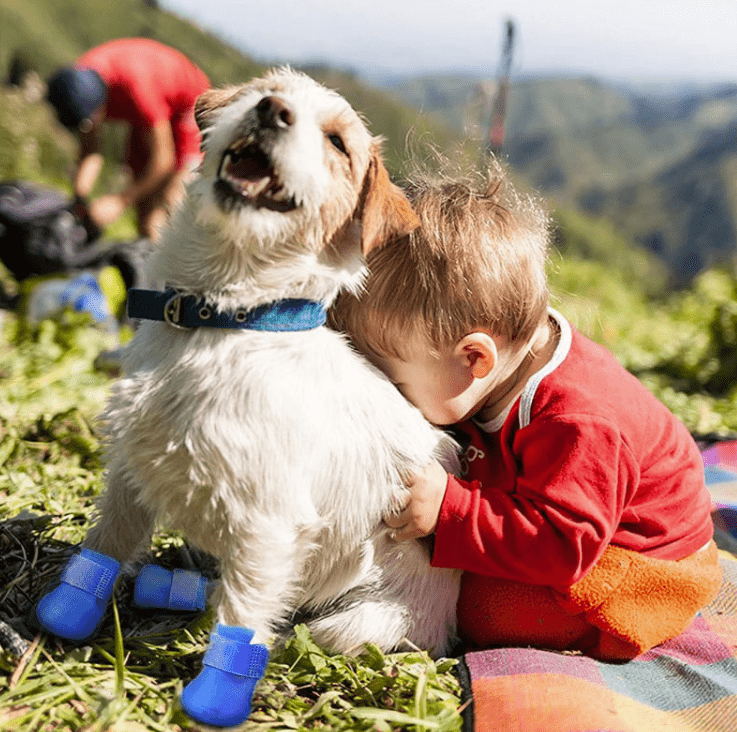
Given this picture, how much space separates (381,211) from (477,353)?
55 centimetres

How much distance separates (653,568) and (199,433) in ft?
4.82

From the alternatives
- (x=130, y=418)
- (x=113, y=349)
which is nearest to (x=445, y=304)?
(x=130, y=418)

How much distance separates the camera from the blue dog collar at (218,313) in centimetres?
208

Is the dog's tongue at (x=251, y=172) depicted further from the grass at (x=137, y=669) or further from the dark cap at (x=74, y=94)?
the dark cap at (x=74, y=94)

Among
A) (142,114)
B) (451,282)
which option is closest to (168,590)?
(451,282)

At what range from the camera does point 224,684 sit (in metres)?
2.00

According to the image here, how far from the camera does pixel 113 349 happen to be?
4754 millimetres

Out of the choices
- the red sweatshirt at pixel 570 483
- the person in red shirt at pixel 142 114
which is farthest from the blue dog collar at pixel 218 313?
the person in red shirt at pixel 142 114

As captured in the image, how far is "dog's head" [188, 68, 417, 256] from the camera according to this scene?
1918 millimetres

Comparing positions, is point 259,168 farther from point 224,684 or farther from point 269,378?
point 224,684

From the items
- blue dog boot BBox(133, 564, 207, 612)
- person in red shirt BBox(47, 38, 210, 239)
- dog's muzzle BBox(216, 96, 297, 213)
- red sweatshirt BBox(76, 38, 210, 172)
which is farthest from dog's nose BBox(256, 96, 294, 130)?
red sweatshirt BBox(76, 38, 210, 172)

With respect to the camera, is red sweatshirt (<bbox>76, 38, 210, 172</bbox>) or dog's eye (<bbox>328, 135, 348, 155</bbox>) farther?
red sweatshirt (<bbox>76, 38, 210, 172</bbox>)

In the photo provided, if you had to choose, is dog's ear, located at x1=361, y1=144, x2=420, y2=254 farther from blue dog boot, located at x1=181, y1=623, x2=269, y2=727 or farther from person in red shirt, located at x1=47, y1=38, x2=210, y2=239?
person in red shirt, located at x1=47, y1=38, x2=210, y2=239

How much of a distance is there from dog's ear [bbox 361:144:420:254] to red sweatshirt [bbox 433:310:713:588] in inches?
25.5
